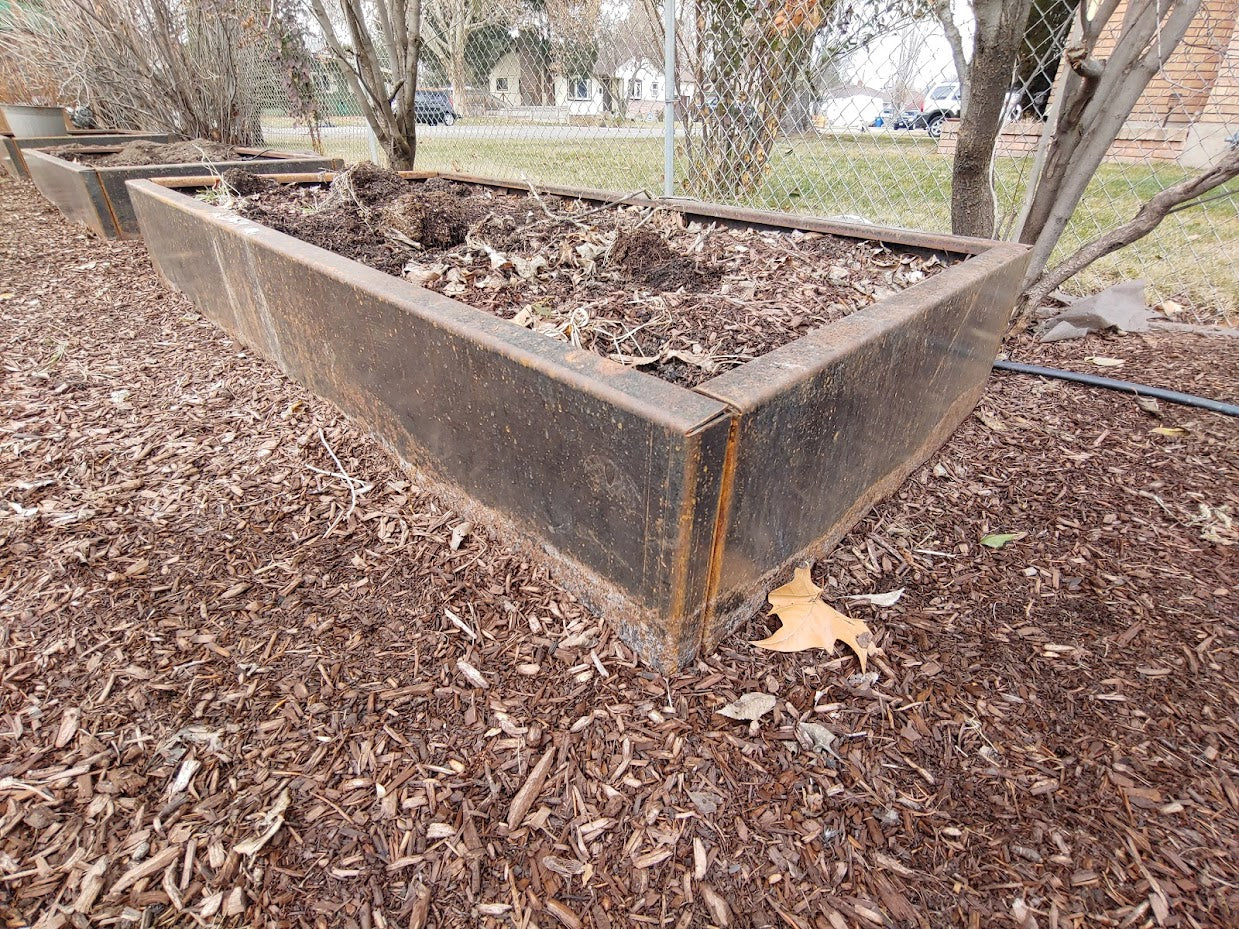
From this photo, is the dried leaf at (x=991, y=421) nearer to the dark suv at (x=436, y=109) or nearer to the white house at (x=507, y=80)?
the white house at (x=507, y=80)

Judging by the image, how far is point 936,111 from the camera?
392 centimetres

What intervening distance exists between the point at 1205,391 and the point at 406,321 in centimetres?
287

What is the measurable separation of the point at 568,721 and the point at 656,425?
2.11 ft

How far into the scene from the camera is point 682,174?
511 cm

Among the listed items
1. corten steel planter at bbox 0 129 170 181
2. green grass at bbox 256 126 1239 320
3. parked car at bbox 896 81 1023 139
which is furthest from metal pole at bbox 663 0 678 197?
corten steel planter at bbox 0 129 170 181

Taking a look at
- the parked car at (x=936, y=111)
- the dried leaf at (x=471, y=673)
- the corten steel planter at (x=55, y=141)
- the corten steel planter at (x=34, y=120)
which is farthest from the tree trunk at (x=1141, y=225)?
the corten steel planter at (x=34, y=120)

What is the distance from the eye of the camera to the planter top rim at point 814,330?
1247 mm

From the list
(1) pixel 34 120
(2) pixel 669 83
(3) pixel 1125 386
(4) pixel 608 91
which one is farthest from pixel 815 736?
(1) pixel 34 120

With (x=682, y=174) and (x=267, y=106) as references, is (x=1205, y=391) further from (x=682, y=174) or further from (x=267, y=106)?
(x=267, y=106)

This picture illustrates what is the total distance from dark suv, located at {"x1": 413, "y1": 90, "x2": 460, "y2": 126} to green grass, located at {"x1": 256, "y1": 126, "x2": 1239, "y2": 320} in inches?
76.6

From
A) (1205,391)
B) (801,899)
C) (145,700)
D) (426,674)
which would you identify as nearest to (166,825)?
(145,700)

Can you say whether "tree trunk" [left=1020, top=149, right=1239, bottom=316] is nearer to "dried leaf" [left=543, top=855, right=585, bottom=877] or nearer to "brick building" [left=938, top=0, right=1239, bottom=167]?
"brick building" [left=938, top=0, right=1239, bottom=167]

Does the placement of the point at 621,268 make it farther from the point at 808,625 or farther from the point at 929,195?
the point at 929,195

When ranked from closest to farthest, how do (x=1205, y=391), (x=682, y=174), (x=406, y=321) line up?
(x=406, y=321), (x=1205, y=391), (x=682, y=174)
